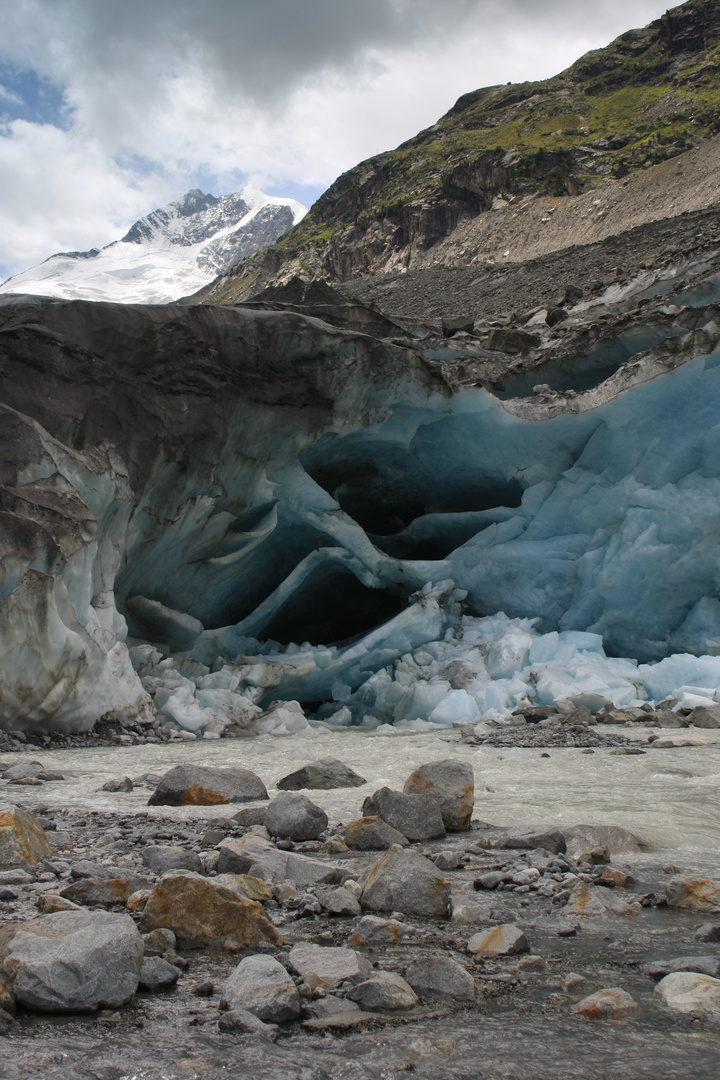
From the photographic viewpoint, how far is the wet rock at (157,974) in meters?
1.79

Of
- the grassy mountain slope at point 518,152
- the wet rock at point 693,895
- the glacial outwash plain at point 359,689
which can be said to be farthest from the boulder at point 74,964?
the grassy mountain slope at point 518,152

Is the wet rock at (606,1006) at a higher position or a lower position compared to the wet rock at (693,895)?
higher

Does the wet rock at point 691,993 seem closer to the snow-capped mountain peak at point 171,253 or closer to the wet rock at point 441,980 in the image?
the wet rock at point 441,980

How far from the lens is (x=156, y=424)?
911cm

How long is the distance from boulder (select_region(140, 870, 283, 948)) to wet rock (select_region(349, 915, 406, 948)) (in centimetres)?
21

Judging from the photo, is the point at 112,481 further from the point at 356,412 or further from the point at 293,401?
the point at 356,412

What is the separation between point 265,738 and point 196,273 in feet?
327

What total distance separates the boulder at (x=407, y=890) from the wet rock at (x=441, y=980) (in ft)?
1.67

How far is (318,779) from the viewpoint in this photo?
4.80m

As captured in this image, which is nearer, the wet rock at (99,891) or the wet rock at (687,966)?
the wet rock at (687,966)

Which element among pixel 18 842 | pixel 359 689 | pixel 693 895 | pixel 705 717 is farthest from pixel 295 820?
pixel 359 689

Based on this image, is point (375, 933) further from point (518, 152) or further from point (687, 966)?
point (518, 152)

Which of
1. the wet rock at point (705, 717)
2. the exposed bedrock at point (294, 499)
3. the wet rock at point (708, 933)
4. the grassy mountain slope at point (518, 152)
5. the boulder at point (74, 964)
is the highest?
the grassy mountain slope at point (518, 152)

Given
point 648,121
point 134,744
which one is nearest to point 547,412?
point 134,744
